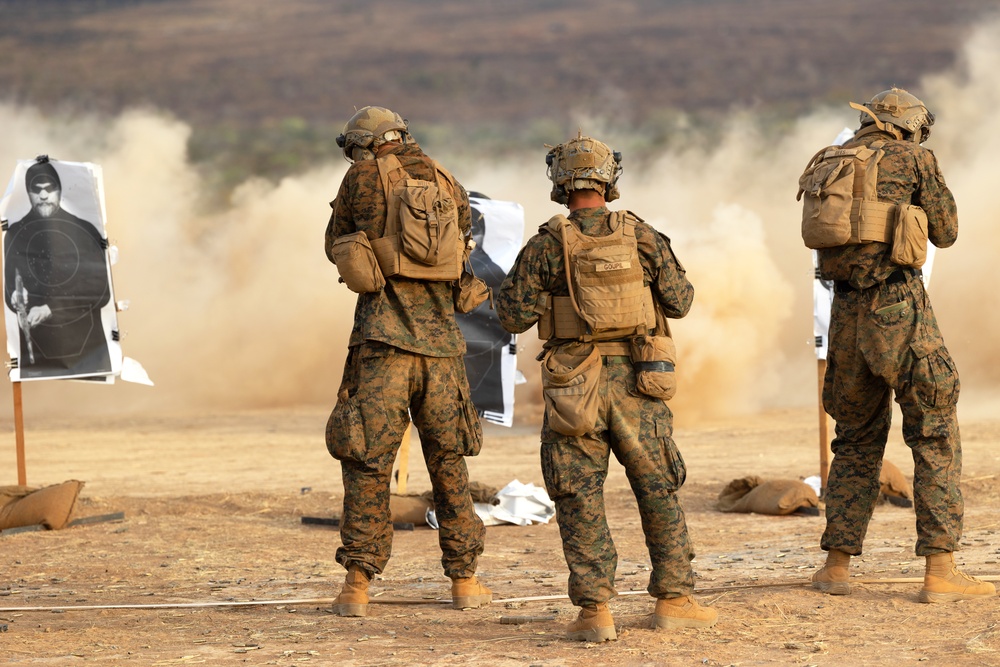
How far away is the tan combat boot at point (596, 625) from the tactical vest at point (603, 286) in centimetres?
113

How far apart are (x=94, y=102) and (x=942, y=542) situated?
40.3m

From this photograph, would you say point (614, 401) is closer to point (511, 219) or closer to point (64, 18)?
point (511, 219)

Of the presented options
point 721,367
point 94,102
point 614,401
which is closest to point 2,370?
point 721,367

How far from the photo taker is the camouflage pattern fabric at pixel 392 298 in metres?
6.62

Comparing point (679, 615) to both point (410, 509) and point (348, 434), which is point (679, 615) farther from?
point (410, 509)

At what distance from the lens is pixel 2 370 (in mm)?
19859

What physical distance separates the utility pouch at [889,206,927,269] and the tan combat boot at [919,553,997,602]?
1379 mm

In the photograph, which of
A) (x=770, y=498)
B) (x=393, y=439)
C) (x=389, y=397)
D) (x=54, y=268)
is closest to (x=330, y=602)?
(x=393, y=439)

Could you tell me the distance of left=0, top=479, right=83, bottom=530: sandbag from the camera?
9.72 m

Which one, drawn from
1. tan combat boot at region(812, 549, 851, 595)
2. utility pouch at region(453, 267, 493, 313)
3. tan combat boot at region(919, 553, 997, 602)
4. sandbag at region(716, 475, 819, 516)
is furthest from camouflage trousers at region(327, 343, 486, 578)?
sandbag at region(716, 475, 819, 516)

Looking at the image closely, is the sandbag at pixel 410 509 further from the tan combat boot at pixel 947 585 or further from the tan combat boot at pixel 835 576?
the tan combat boot at pixel 947 585

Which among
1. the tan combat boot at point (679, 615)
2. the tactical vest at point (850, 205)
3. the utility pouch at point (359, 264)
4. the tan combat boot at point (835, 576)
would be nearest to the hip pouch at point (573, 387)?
the tan combat boot at point (679, 615)

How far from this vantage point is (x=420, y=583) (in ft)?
25.4

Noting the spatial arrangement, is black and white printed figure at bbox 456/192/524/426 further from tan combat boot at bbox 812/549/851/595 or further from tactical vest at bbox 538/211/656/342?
tactical vest at bbox 538/211/656/342
